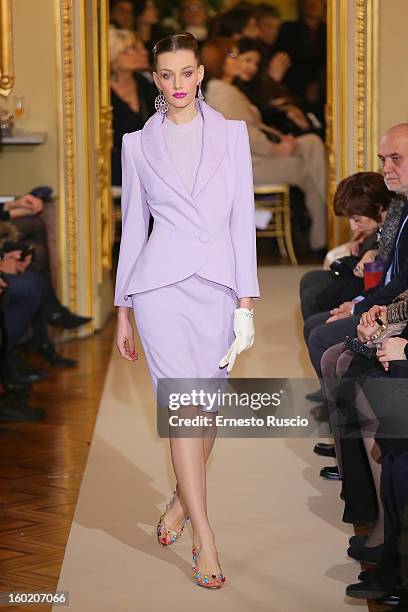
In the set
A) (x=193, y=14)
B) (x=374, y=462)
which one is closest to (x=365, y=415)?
(x=374, y=462)

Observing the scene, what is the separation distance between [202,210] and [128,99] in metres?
7.36

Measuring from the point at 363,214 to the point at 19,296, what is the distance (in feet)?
5.97

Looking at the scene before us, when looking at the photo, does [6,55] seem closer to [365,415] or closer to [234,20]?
[365,415]

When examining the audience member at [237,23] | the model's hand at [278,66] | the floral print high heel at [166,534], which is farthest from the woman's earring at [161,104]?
the audience member at [237,23]

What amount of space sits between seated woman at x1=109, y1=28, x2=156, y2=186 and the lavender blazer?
269 inches

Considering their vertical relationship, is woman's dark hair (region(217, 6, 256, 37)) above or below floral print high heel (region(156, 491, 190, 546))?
above

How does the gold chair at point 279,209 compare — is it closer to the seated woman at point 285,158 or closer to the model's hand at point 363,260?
the seated woman at point 285,158

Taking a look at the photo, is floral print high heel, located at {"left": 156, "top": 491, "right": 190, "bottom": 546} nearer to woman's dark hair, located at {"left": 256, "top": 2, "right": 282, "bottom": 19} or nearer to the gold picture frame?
the gold picture frame

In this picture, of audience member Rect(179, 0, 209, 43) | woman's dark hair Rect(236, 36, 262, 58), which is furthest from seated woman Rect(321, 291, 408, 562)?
audience member Rect(179, 0, 209, 43)

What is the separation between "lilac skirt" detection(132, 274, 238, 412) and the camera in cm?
346

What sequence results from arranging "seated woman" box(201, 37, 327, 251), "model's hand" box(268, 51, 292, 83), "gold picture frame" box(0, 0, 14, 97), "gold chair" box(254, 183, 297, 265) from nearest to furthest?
"gold picture frame" box(0, 0, 14, 97)
"gold chair" box(254, 183, 297, 265)
"seated woman" box(201, 37, 327, 251)
"model's hand" box(268, 51, 292, 83)

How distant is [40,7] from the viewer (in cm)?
739

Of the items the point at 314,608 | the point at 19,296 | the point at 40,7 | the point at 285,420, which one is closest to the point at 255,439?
the point at 285,420

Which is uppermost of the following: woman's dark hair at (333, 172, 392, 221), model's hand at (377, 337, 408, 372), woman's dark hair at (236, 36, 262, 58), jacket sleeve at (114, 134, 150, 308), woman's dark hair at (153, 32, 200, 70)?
woman's dark hair at (153, 32, 200, 70)
